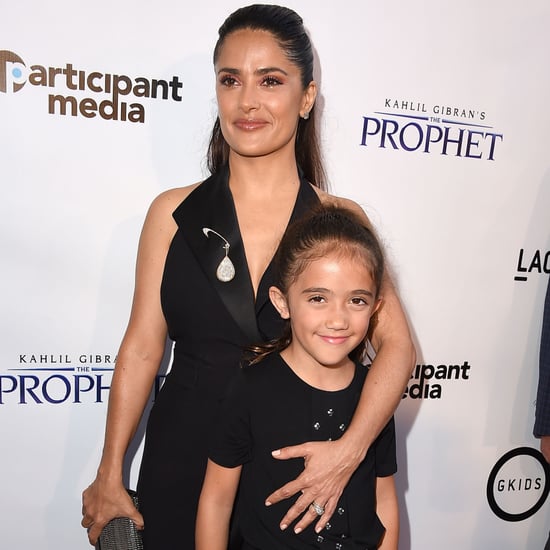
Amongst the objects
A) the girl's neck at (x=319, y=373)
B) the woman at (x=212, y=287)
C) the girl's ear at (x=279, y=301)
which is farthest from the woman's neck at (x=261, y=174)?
the girl's neck at (x=319, y=373)

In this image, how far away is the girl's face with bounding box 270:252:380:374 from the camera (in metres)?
1.17

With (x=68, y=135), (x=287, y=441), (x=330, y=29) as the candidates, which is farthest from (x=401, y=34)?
(x=287, y=441)

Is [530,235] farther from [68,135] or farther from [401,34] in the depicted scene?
[68,135]

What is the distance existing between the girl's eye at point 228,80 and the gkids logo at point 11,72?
72cm

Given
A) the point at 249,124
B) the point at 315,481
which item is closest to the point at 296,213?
the point at 249,124

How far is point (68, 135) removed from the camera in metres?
1.84

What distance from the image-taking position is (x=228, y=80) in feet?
4.70

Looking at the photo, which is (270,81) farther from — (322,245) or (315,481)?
(315,481)

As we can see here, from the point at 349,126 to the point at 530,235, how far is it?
830 millimetres

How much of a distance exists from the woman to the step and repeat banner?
49 cm

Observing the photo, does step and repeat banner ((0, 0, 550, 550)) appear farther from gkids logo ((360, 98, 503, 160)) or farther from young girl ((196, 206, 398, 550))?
young girl ((196, 206, 398, 550))

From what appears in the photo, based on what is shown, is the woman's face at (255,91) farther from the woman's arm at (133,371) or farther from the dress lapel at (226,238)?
the woman's arm at (133,371)

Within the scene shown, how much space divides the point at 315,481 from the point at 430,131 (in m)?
1.39

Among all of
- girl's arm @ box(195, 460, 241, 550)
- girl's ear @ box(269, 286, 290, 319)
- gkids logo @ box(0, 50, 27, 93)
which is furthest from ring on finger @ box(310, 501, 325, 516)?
gkids logo @ box(0, 50, 27, 93)
